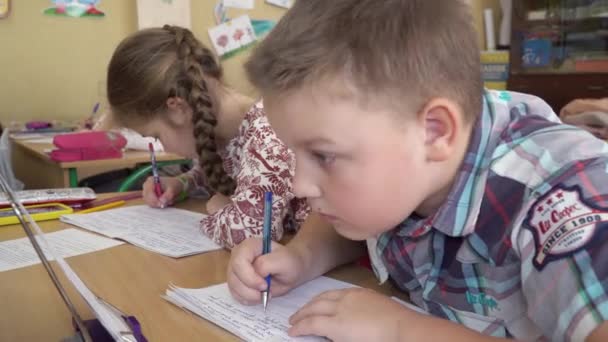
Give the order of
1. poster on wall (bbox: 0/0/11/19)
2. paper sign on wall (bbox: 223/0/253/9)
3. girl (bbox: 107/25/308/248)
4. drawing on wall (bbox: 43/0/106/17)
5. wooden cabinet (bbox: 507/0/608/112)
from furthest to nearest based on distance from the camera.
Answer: wooden cabinet (bbox: 507/0/608/112) < paper sign on wall (bbox: 223/0/253/9) < drawing on wall (bbox: 43/0/106/17) < poster on wall (bbox: 0/0/11/19) < girl (bbox: 107/25/308/248)

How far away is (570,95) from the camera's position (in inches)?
126

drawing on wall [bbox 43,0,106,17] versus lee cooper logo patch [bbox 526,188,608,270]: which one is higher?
drawing on wall [bbox 43,0,106,17]

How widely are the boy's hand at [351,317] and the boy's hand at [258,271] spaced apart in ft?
0.25

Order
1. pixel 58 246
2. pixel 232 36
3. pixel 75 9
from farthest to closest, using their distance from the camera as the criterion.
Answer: pixel 232 36 < pixel 75 9 < pixel 58 246

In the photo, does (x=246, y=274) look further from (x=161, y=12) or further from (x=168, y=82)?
(x=161, y=12)

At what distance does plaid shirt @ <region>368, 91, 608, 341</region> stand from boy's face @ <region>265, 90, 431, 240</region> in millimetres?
66

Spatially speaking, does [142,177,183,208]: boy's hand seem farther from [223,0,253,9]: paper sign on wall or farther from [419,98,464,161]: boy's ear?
[223,0,253,9]: paper sign on wall

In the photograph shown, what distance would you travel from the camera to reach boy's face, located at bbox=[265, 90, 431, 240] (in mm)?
562

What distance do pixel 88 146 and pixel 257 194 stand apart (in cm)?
105

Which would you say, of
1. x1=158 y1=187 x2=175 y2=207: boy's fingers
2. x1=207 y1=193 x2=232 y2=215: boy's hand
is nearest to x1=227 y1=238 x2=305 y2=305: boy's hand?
x1=207 y1=193 x2=232 y2=215: boy's hand

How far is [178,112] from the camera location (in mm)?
1215

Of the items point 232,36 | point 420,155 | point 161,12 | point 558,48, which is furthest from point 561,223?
point 558,48

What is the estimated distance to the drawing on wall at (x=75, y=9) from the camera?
252 centimetres

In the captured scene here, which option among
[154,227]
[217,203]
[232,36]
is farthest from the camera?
[232,36]
